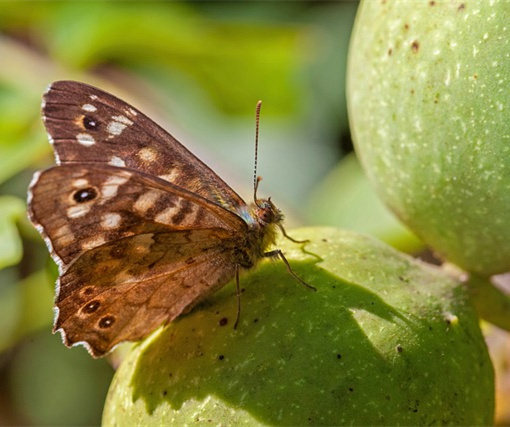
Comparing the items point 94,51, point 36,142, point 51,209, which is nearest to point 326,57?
point 94,51

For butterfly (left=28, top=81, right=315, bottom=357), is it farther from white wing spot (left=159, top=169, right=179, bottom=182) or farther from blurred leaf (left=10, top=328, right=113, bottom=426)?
blurred leaf (left=10, top=328, right=113, bottom=426)

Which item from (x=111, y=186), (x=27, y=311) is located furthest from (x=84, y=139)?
(x=27, y=311)

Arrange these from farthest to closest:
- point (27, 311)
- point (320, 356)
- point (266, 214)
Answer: point (27, 311) < point (266, 214) < point (320, 356)

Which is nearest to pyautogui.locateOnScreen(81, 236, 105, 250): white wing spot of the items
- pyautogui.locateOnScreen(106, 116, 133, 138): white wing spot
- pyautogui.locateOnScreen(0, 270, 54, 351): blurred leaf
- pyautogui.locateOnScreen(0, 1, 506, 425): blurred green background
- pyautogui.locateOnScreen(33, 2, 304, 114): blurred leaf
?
pyautogui.locateOnScreen(106, 116, 133, 138): white wing spot

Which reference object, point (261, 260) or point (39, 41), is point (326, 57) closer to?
point (39, 41)

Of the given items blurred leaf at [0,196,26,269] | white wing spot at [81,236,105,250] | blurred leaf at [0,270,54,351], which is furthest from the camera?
blurred leaf at [0,270,54,351]

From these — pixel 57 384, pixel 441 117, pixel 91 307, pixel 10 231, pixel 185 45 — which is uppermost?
pixel 441 117

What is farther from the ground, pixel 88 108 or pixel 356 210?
pixel 88 108

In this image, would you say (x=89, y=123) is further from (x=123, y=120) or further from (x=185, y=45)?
(x=185, y=45)
